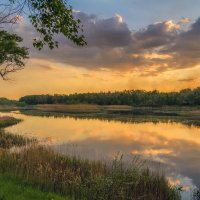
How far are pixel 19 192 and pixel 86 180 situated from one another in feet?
11.4

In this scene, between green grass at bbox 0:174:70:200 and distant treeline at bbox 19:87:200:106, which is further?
distant treeline at bbox 19:87:200:106

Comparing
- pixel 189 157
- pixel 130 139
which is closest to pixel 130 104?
pixel 130 139

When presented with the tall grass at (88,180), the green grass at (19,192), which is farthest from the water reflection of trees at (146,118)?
the green grass at (19,192)

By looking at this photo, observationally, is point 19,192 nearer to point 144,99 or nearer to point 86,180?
point 86,180

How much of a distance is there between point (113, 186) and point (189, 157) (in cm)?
1523

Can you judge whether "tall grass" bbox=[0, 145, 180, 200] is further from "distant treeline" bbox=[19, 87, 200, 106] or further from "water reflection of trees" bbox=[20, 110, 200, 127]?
"distant treeline" bbox=[19, 87, 200, 106]

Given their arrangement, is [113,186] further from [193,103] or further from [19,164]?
[193,103]

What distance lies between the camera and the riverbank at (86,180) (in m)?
11.8

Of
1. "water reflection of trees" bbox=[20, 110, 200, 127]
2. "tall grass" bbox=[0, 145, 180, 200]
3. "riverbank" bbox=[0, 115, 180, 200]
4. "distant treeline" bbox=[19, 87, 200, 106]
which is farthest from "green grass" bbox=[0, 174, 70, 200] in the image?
"distant treeline" bbox=[19, 87, 200, 106]

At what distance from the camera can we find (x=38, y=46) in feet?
30.3

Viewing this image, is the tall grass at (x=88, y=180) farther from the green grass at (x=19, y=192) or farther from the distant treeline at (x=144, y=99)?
the distant treeline at (x=144, y=99)

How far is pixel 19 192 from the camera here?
10828 millimetres

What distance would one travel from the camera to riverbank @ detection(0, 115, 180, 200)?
11.8 metres

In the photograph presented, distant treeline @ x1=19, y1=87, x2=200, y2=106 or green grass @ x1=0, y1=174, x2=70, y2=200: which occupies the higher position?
distant treeline @ x1=19, y1=87, x2=200, y2=106
